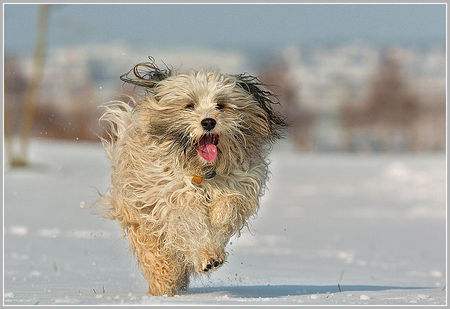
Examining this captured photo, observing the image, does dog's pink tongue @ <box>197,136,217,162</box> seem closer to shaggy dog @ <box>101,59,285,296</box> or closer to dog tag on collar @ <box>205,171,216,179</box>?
shaggy dog @ <box>101,59,285,296</box>

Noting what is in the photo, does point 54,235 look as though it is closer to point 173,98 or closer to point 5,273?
point 5,273

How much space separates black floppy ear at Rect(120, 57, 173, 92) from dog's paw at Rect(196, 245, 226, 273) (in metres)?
1.23

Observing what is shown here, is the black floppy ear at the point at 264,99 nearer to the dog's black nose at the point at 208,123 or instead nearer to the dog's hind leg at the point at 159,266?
the dog's black nose at the point at 208,123

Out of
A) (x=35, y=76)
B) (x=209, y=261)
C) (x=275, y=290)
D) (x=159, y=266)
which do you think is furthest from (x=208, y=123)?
(x=35, y=76)

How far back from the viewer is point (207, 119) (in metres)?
4.79

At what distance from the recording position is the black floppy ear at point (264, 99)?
210 inches

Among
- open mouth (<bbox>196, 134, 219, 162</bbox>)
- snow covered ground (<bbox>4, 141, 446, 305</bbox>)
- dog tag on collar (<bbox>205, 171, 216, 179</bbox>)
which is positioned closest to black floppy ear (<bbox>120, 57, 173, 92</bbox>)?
open mouth (<bbox>196, 134, 219, 162</bbox>)

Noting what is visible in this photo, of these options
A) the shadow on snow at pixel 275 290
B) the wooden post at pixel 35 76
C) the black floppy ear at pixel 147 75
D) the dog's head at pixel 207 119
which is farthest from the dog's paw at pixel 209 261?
the wooden post at pixel 35 76

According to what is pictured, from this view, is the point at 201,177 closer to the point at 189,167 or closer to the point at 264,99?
the point at 189,167

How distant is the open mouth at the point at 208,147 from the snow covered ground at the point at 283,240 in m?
0.72

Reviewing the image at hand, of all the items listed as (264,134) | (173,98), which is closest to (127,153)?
(173,98)

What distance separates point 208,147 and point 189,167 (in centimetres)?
19

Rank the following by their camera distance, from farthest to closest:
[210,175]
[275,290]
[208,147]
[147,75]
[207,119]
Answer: [275,290] < [147,75] < [210,175] < [208,147] < [207,119]

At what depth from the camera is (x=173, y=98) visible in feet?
16.6
